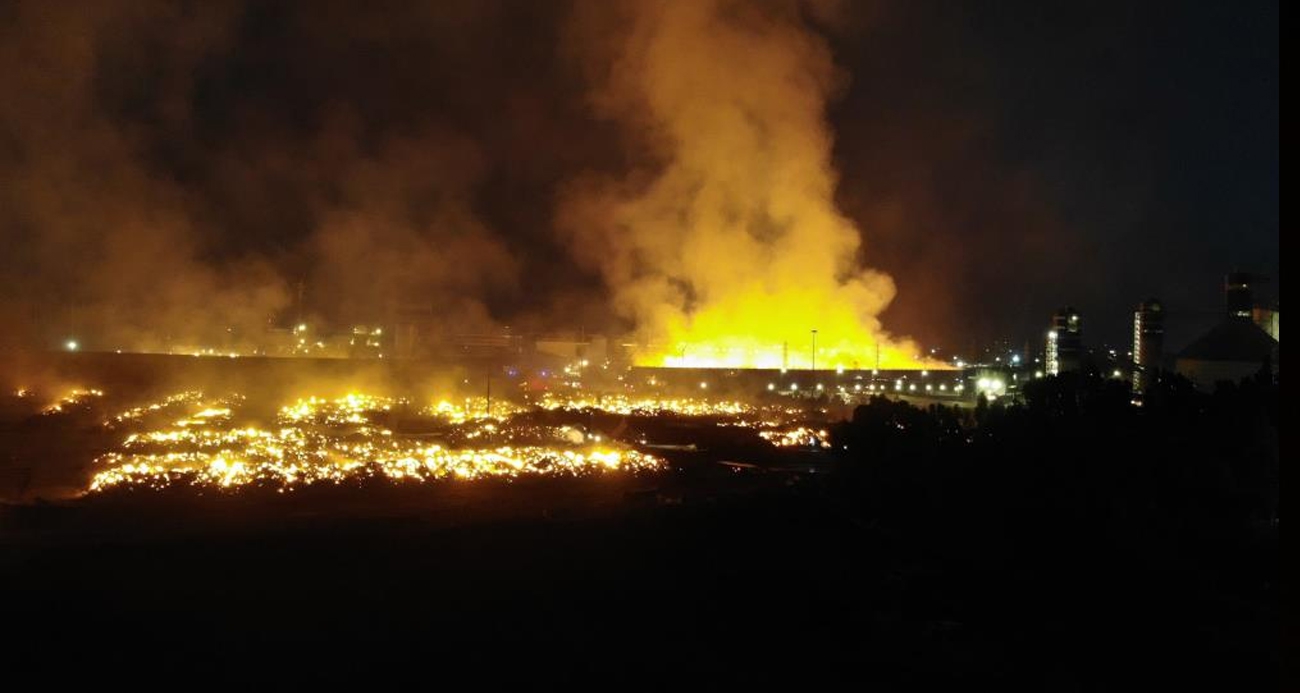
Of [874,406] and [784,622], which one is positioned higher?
[874,406]

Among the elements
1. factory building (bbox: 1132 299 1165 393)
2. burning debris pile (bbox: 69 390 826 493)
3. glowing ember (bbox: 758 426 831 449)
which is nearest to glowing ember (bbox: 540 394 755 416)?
burning debris pile (bbox: 69 390 826 493)

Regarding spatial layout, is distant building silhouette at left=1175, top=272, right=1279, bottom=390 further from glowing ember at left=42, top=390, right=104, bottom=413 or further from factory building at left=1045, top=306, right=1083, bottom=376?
glowing ember at left=42, top=390, right=104, bottom=413

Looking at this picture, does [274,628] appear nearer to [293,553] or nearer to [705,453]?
[293,553]

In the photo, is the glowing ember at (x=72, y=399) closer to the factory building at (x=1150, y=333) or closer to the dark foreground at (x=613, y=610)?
the dark foreground at (x=613, y=610)

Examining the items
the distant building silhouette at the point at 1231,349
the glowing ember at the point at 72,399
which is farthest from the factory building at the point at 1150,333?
the glowing ember at the point at 72,399

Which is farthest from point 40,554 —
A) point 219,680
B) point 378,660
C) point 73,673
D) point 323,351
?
point 323,351

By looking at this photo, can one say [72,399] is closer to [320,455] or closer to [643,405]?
[320,455]
